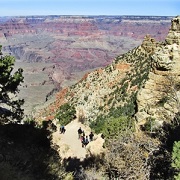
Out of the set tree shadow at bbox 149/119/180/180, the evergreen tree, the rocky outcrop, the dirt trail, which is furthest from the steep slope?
the evergreen tree

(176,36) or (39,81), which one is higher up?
(39,81)

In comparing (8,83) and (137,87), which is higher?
(137,87)

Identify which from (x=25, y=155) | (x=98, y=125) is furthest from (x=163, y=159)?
(x=98, y=125)

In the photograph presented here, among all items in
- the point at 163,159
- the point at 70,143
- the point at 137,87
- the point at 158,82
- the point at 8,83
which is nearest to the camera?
the point at 163,159

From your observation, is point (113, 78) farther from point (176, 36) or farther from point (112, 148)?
point (112, 148)

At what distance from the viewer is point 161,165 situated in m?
13.4

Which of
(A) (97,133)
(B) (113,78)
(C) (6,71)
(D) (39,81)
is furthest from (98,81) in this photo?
(D) (39,81)

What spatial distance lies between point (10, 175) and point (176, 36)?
19.1m

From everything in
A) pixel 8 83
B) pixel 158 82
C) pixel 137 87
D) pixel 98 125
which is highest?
pixel 137 87

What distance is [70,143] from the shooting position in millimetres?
29438

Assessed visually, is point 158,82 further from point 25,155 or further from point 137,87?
point 137,87

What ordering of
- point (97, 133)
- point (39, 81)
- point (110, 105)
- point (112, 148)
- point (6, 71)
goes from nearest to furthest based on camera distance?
point (112, 148) → point (6, 71) → point (97, 133) → point (110, 105) → point (39, 81)

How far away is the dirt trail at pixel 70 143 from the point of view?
26672 mm

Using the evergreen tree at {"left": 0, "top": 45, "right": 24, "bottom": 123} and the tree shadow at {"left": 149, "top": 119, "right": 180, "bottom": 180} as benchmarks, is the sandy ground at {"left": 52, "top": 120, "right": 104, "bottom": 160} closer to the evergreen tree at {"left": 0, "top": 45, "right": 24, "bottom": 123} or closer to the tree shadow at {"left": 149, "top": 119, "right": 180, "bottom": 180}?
the evergreen tree at {"left": 0, "top": 45, "right": 24, "bottom": 123}
